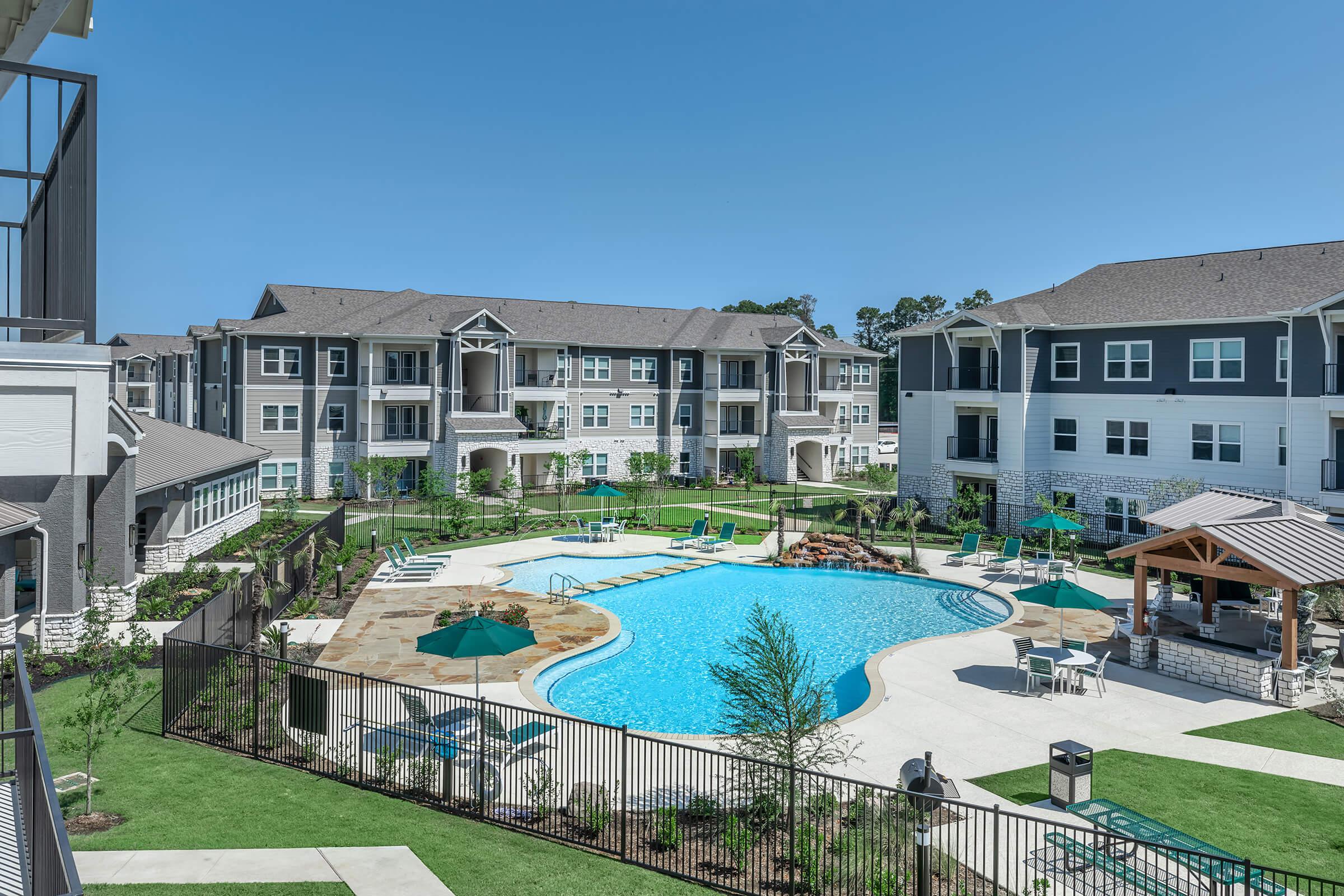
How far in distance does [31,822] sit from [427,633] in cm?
1438

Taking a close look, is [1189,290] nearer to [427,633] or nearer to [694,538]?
[694,538]

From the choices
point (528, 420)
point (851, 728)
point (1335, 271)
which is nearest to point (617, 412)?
point (528, 420)

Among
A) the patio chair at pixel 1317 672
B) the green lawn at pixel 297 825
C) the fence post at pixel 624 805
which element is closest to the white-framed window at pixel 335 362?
the green lawn at pixel 297 825

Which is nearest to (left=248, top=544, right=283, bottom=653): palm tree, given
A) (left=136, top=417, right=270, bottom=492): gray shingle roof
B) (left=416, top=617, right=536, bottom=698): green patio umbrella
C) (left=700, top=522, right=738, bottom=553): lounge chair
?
(left=136, top=417, right=270, bottom=492): gray shingle roof

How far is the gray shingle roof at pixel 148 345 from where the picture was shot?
7950 cm

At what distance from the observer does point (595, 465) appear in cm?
5256

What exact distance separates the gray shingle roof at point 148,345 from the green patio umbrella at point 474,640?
73.9 m

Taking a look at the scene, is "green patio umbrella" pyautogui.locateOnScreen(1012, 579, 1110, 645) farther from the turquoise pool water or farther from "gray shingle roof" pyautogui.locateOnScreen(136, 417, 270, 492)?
"gray shingle roof" pyautogui.locateOnScreen(136, 417, 270, 492)

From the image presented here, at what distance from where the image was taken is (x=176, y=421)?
200 feet

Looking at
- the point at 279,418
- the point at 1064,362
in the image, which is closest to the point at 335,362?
the point at 279,418

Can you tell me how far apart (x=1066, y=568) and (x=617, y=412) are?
30427 millimetres

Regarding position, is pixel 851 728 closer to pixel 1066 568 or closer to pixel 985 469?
pixel 1066 568

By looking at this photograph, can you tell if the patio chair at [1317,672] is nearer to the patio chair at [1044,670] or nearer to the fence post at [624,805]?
the patio chair at [1044,670]

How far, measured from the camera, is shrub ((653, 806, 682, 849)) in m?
10.5
